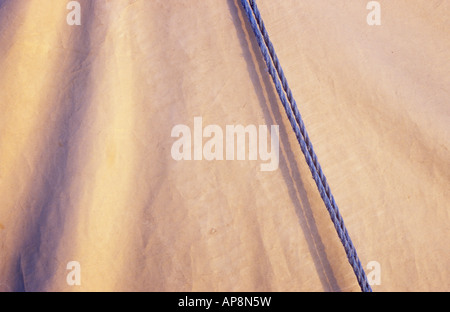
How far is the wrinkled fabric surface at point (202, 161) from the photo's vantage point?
786 millimetres

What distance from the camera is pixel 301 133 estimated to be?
0.78 metres

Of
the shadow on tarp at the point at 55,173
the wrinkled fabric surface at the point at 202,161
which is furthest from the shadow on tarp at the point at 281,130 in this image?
the shadow on tarp at the point at 55,173

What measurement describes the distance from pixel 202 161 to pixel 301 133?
22 centimetres

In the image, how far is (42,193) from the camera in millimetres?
790

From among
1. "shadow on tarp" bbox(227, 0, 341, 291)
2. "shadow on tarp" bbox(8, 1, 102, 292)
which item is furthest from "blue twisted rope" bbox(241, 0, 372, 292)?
"shadow on tarp" bbox(8, 1, 102, 292)

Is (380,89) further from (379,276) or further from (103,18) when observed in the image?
(103,18)

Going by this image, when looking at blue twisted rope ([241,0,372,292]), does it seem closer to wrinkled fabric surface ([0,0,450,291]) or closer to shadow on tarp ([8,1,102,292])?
wrinkled fabric surface ([0,0,450,291])

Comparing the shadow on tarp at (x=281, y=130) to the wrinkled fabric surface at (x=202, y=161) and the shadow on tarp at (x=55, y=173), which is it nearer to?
the wrinkled fabric surface at (x=202, y=161)

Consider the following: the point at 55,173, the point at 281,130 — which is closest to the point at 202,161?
the point at 281,130

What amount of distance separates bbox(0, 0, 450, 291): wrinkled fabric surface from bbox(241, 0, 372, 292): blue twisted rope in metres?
0.05

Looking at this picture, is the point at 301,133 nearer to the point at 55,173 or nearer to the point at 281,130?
the point at 281,130

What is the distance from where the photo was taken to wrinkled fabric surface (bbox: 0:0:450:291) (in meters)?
0.79

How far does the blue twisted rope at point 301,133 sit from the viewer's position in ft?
2.46

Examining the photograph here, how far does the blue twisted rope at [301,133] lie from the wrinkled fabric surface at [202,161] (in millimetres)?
52
